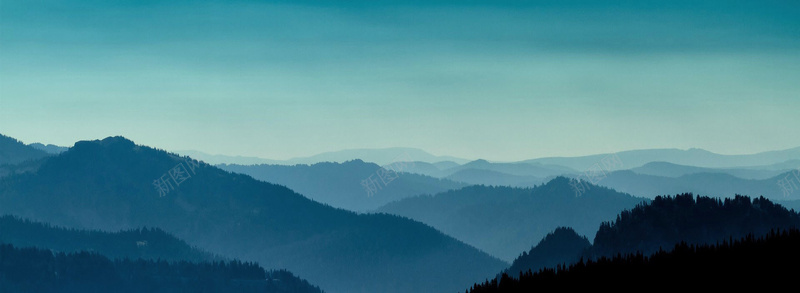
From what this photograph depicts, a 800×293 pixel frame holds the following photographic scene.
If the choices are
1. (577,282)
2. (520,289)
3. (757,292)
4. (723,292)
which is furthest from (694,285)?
(520,289)

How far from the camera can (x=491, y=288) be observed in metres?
195

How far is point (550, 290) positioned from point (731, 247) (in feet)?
107

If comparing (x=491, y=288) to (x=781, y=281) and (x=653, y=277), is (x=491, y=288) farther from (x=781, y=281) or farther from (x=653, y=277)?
(x=781, y=281)

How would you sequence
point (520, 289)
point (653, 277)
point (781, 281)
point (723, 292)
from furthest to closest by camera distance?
point (520, 289) → point (653, 277) → point (723, 292) → point (781, 281)

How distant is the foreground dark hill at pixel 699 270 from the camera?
13150 cm

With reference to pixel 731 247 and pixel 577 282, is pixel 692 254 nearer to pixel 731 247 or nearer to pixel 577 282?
pixel 731 247

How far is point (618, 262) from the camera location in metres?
183

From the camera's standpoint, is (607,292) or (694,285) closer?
(694,285)

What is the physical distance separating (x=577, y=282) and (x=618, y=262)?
34.6ft

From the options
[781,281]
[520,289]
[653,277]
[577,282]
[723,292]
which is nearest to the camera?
[781,281]

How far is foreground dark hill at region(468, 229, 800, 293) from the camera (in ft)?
431

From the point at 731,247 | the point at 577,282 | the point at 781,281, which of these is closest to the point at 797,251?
the point at 781,281

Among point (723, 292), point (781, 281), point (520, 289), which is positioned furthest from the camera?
point (520, 289)

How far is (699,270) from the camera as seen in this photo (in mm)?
150875
